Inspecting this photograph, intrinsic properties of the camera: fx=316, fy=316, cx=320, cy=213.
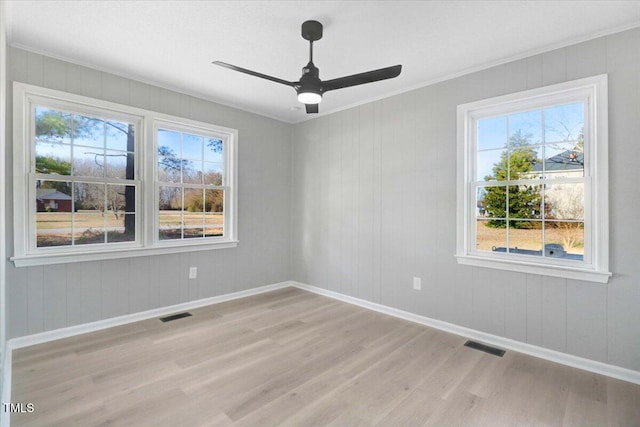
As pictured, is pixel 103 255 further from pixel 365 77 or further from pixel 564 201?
pixel 564 201

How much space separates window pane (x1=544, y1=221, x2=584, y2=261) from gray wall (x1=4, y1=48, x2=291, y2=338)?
343 centimetres

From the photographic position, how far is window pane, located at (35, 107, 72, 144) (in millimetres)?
2953

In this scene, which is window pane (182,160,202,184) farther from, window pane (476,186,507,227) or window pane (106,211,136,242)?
window pane (476,186,507,227)

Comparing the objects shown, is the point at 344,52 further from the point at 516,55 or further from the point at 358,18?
the point at 516,55

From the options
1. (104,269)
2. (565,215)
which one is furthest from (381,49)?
(104,269)

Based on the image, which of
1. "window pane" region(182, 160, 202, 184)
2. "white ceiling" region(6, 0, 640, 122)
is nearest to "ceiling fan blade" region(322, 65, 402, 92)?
"white ceiling" region(6, 0, 640, 122)

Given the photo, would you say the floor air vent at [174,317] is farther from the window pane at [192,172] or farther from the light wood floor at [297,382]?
the window pane at [192,172]

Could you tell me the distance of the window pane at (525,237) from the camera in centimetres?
291

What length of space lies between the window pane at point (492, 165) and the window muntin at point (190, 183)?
313 cm

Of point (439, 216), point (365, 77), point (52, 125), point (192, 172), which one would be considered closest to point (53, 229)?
point (52, 125)

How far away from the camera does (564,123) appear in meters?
2.77

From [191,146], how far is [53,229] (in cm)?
169

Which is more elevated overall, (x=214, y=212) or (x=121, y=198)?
(x=121, y=198)

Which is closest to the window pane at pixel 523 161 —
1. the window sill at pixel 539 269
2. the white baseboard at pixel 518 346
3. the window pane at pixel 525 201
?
the window pane at pixel 525 201
